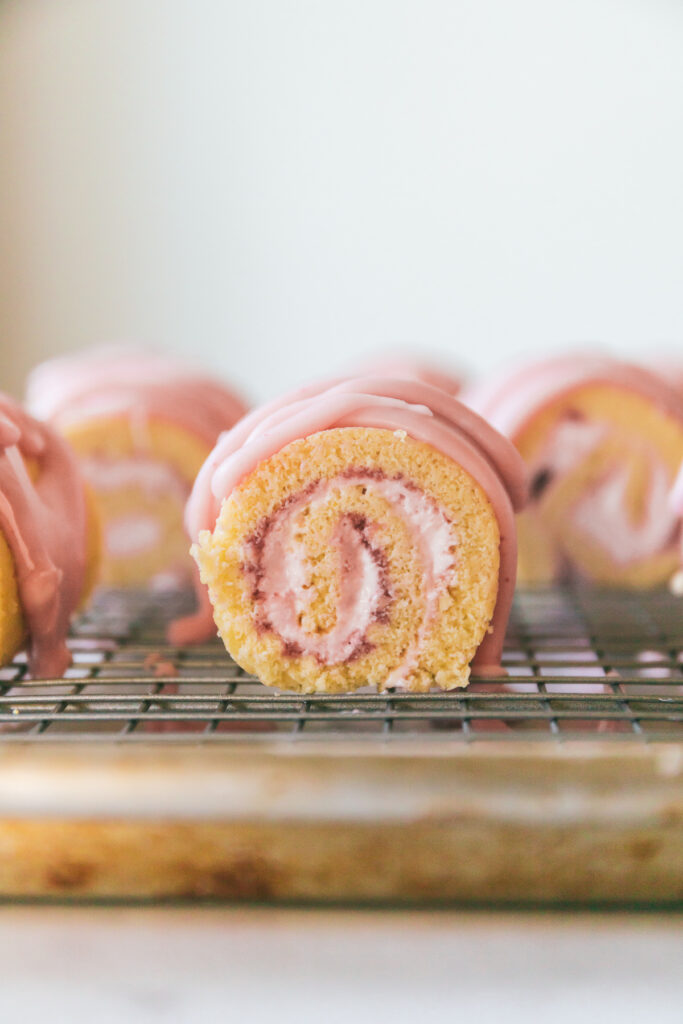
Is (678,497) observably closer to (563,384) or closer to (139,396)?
(563,384)

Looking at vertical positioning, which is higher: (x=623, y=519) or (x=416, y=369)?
(x=416, y=369)

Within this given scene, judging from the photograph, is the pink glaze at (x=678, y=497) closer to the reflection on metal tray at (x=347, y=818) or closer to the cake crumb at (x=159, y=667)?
the reflection on metal tray at (x=347, y=818)

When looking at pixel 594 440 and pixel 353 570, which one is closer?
pixel 353 570

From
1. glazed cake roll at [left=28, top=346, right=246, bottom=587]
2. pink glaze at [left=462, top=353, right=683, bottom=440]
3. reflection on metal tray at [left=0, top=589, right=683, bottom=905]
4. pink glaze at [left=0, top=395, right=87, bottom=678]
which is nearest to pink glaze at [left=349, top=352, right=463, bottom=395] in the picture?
pink glaze at [left=462, top=353, right=683, bottom=440]

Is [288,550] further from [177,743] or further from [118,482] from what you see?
[118,482]

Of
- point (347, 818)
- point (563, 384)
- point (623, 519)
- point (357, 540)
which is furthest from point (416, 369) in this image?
point (347, 818)

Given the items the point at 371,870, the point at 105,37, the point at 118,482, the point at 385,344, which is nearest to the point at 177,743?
the point at 371,870

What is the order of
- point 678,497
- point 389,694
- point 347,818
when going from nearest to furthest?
point 347,818, point 389,694, point 678,497

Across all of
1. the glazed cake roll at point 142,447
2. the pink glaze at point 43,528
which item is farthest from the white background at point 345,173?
the pink glaze at point 43,528
